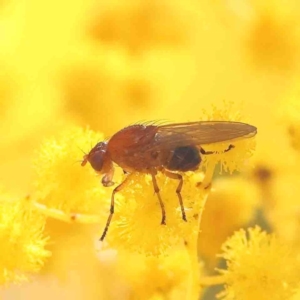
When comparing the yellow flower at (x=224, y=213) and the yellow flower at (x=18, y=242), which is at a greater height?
the yellow flower at (x=224, y=213)

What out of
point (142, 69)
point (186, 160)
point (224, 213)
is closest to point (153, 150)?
point (186, 160)

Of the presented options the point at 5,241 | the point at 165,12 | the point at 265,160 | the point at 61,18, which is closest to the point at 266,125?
the point at 265,160

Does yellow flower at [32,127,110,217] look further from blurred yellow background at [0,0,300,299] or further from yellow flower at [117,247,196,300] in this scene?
blurred yellow background at [0,0,300,299]

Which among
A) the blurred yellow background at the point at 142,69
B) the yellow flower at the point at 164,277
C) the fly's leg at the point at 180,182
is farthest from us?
the blurred yellow background at the point at 142,69

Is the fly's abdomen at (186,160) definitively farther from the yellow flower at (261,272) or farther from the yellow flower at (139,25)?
the yellow flower at (139,25)

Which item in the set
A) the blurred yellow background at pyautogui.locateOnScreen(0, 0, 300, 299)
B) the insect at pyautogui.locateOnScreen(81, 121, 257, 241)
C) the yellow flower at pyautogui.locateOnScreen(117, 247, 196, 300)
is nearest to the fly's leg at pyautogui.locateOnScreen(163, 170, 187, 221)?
the insect at pyautogui.locateOnScreen(81, 121, 257, 241)

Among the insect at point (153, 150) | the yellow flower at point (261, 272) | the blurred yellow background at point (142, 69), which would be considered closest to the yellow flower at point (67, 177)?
the insect at point (153, 150)
